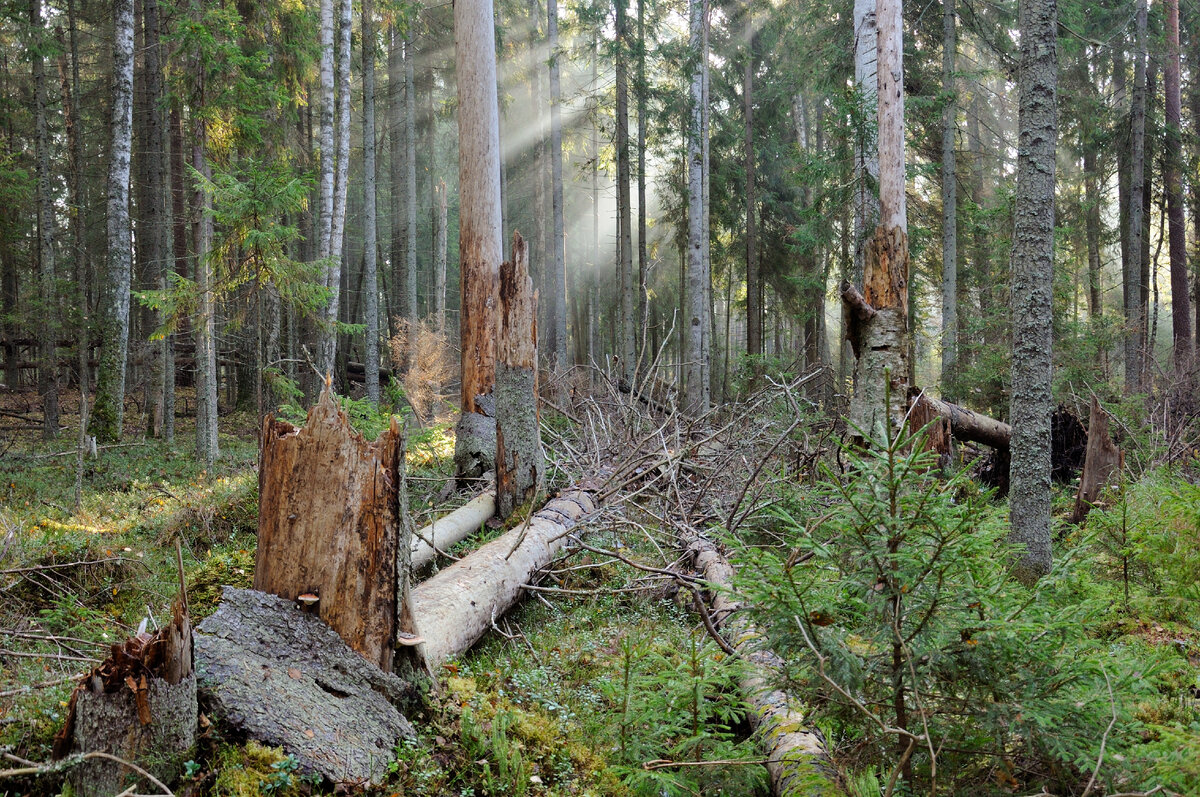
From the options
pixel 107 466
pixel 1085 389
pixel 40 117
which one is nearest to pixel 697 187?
pixel 1085 389

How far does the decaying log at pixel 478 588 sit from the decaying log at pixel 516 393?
2.16 feet

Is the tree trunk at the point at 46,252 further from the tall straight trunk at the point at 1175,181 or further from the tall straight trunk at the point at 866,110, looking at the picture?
the tall straight trunk at the point at 1175,181

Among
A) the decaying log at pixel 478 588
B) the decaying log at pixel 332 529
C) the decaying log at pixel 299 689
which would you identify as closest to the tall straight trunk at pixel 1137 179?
the decaying log at pixel 478 588

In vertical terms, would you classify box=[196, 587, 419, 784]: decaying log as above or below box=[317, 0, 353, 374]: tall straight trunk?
below

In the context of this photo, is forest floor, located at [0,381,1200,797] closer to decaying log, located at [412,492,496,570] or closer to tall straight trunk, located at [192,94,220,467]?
decaying log, located at [412,492,496,570]

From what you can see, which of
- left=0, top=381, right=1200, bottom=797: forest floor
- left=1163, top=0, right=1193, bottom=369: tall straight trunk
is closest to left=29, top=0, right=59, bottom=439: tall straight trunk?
left=0, top=381, right=1200, bottom=797: forest floor

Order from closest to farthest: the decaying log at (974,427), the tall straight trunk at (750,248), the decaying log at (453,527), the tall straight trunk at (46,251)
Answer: the decaying log at (453,527), the decaying log at (974,427), the tall straight trunk at (46,251), the tall straight trunk at (750,248)

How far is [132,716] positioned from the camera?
7.55ft

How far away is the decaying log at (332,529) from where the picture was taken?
3.11 m

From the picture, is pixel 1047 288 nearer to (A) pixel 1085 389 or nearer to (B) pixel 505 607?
(B) pixel 505 607

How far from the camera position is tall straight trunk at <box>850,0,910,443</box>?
5.90 m

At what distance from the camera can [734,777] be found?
2.57m

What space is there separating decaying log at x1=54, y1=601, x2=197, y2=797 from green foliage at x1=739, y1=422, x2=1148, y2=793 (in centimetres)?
204

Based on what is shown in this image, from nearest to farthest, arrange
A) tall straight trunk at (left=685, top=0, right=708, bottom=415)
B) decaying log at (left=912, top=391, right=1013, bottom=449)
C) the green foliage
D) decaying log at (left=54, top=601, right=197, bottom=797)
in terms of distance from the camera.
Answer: the green foliage
decaying log at (left=54, top=601, right=197, bottom=797)
decaying log at (left=912, top=391, right=1013, bottom=449)
tall straight trunk at (left=685, top=0, right=708, bottom=415)
